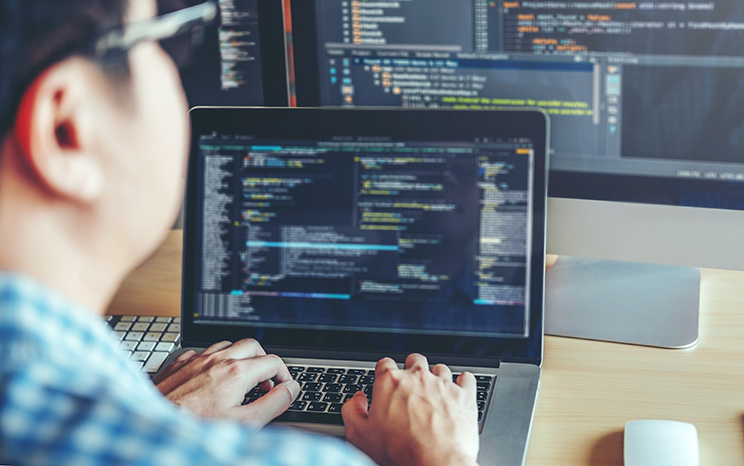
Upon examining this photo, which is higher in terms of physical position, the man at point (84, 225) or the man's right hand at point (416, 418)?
the man at point (84, 225)

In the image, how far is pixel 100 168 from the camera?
36 cm

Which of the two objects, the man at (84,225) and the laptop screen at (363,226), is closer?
the man at (84,225)

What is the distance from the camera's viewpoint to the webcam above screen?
884 mm

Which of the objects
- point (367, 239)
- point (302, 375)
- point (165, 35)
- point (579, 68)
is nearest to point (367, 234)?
point (367, 239)

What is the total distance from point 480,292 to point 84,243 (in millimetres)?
487

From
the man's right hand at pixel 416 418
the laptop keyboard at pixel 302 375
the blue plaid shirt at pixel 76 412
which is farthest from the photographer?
the laptop keyboard at pixel 302 375

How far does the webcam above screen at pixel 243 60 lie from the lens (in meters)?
0.88

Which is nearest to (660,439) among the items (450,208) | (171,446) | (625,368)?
(625,368)

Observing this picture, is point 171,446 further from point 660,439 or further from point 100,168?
point 660,439

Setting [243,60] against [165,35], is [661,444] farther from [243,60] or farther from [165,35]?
[243,60]

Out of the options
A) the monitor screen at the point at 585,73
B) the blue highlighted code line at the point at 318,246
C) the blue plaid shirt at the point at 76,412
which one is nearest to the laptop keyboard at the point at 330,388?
the blue highlighted code line at the point at 318,246

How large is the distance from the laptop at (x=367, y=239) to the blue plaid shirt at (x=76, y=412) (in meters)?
0.41

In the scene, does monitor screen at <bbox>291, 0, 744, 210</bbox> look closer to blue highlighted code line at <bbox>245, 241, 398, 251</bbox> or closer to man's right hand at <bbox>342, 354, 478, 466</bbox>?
blue highlighted code line at <bbox>245, 241, 398, 251</bbox>

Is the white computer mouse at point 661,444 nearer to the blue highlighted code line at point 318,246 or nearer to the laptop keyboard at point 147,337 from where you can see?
the blue highlighted code line at point 318,246
